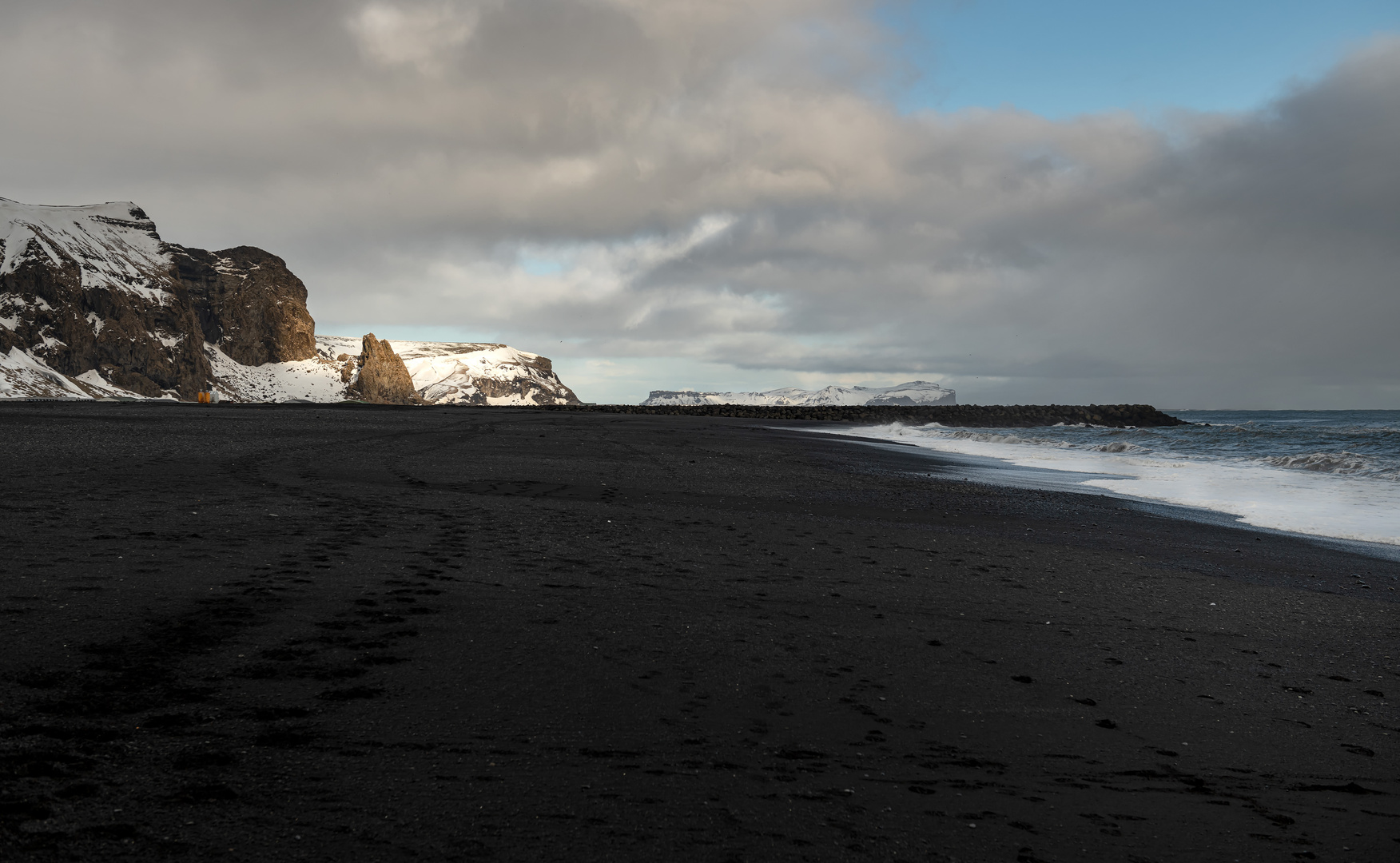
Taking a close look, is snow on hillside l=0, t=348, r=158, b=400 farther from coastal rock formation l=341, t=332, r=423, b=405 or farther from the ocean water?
the ocean water

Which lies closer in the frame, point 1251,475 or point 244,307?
point 1251,475

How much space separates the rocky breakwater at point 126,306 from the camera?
4176 inches

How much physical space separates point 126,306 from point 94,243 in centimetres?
1791

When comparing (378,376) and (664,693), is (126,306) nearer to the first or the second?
(378,376)

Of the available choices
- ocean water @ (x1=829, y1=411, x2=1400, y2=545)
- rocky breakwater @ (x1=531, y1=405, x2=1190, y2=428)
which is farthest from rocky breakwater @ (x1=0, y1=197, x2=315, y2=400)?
ocean water @ (x1=829, y1=411, x2=1400, y2=545)

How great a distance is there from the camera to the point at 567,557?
6453 millimetres

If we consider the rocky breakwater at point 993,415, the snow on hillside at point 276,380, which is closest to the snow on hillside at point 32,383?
the snow on hillside at point 276,380

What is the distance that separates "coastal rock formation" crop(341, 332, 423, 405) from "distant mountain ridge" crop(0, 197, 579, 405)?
1114mm

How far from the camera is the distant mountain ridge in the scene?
348ft

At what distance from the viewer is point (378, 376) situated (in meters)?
143

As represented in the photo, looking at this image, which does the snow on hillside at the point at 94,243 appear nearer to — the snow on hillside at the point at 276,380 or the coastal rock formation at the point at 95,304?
the coastal rock formation at the point at 95,304

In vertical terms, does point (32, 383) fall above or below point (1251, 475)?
above

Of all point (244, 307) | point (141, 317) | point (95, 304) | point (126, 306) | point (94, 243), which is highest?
point (94, 243)

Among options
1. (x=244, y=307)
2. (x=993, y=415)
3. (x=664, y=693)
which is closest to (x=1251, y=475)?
(x=664, y=693)
